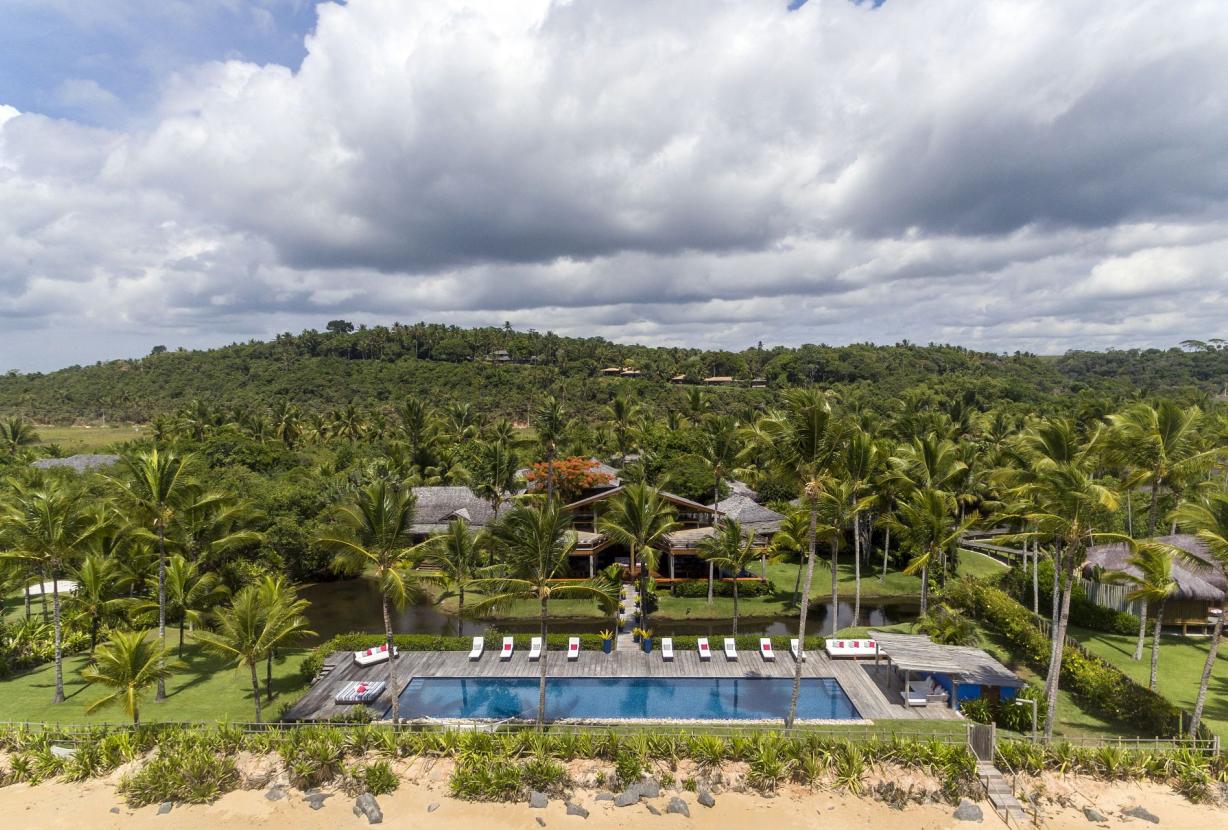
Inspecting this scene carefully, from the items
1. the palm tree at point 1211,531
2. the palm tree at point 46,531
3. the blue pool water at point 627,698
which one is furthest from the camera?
the blue pool water at point 627,698

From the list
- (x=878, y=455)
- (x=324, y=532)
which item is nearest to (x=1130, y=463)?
(x=878, y=455)

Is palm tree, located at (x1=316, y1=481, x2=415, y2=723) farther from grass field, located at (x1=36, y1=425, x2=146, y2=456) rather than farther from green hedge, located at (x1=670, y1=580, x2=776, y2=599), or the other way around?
grass field, located at (x1=36, y1=425, x2=146, y2=456)

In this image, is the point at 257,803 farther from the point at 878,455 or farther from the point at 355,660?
the point at 878,455

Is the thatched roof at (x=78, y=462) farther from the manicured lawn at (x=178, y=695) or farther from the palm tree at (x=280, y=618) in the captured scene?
the palm tree at (x=280, y=618)

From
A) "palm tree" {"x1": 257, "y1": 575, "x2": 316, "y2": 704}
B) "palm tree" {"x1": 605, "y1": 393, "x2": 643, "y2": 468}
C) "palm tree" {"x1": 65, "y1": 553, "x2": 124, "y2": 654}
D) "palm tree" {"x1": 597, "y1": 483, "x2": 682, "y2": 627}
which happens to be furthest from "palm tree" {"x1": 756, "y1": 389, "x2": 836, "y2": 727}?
"palm tree" {"x1": 605, "y1": 393, "x2": 643, "y2": 468}

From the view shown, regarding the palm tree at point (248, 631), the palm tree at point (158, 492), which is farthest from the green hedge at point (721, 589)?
the palm tree at point (158, 492)
